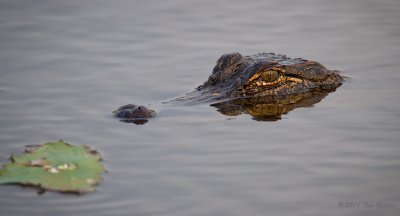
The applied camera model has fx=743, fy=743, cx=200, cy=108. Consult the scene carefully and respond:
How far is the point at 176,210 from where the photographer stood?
5.93 m

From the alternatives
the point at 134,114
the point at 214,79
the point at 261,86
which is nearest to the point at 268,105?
the point at 261,86

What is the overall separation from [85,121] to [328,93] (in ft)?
9.89

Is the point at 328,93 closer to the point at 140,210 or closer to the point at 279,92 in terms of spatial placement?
the point at 279,92

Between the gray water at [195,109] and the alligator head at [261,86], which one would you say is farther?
the alligator head at [261,86]

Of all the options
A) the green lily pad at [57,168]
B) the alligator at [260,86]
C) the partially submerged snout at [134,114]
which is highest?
the alligator at [260,86]

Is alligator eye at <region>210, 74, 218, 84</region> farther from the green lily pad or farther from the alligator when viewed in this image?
the green lily pad

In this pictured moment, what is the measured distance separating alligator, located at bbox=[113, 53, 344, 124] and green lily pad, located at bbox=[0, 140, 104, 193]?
6.84 ft

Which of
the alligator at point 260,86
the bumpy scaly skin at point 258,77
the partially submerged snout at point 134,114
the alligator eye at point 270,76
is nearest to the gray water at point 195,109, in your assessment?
the partially submerged snout at point 134,114

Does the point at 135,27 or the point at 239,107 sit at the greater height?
the point at 135,27

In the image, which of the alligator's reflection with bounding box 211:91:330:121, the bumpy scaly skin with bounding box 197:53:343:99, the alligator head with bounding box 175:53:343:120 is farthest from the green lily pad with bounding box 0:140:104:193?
the bumpy scaly skin with bounding box 197:53:343:99

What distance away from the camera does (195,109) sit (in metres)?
8.45

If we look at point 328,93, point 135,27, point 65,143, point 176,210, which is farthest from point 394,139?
point 135,27

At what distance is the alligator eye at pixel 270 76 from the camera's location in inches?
347

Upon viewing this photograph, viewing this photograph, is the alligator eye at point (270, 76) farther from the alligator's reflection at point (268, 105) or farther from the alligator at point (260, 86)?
the alligator's reflection at point (268, 105)
